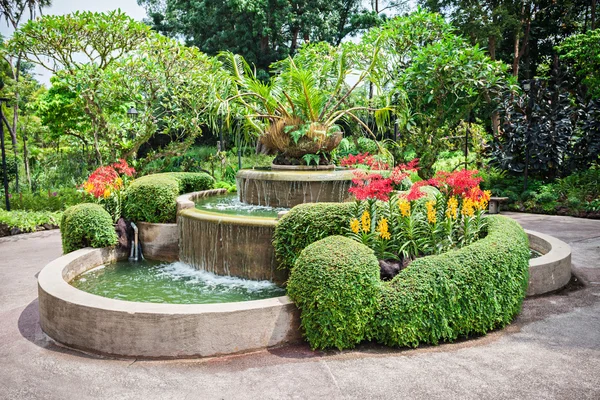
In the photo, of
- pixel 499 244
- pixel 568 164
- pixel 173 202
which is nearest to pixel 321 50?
pixel 568 164

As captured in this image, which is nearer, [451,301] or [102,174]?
[451,301]

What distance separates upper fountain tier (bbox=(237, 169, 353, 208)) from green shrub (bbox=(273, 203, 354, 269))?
2330mm

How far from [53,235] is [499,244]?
9345 mm

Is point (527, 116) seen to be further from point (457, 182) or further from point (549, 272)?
point (457, 182)

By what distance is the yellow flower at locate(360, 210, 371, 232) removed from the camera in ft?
15.8

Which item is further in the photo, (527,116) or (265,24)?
(265,24)

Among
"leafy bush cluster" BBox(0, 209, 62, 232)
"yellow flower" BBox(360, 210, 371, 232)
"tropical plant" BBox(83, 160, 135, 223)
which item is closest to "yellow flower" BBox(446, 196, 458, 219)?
"yellow flower" BBox(360, 210, 371, 232)

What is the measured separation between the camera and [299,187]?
25.3 feet

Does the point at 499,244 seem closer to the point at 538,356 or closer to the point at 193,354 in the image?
the point at 538,356

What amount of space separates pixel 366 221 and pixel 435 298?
129cm

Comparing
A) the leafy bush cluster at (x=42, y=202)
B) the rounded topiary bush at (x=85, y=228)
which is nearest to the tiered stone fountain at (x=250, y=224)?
the rounded topiary bush at (x=85, y=228)

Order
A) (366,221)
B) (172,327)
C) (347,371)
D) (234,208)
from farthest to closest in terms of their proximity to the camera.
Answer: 1. (234,208)
2. (366,221)
3. (172,327)
4. (347,371)

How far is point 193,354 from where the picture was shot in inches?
152

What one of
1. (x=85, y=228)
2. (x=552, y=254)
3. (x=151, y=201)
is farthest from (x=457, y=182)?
(x=85, y=228)
